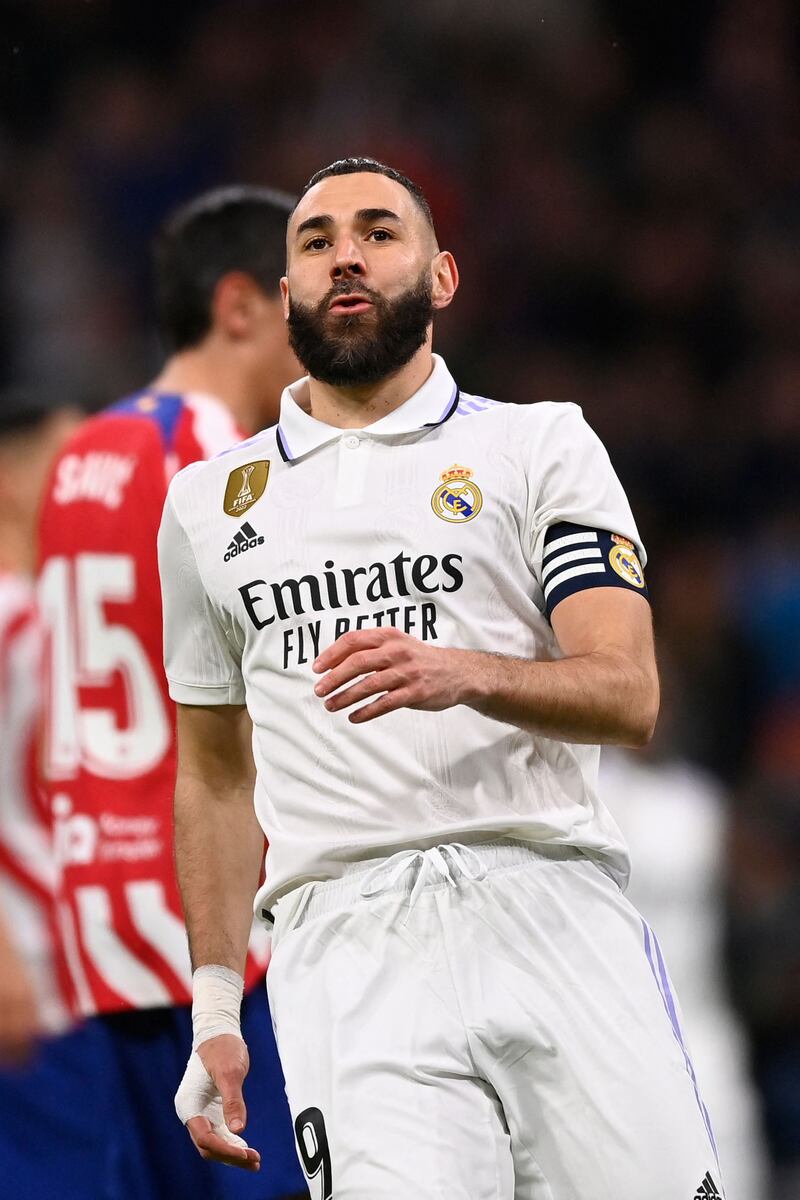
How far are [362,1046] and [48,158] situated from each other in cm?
646

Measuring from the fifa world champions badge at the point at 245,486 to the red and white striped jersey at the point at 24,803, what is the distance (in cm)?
177

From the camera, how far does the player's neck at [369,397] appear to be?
9.45 feet

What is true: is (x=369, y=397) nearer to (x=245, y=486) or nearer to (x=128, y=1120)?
(x=245, y=486)

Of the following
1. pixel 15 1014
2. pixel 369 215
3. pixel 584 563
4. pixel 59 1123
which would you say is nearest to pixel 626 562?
pixel 584 563

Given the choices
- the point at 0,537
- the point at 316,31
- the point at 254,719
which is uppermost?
the point at 316,31

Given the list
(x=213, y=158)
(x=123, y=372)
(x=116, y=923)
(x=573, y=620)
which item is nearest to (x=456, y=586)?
(x=573, y=620)

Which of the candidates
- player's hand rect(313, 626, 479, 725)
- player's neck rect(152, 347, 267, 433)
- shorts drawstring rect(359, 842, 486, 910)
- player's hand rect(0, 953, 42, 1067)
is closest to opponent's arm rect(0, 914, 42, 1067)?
player's hand rect(0, 953, 42, 1067)

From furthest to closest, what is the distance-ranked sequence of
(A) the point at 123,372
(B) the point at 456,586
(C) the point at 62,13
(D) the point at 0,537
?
(C) the point at 62,13, (A) the point at 123,372, (D) the point at 0,537, (B) the point at 456,586

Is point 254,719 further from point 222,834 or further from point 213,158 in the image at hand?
point 213,158

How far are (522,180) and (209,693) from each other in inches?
222

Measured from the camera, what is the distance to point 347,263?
2.85m

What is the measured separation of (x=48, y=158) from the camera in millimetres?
8117

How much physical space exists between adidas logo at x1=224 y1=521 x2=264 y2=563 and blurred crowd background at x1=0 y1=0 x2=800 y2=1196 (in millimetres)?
4453

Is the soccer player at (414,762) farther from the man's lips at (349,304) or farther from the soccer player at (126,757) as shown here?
the soccer player at (126,757)
